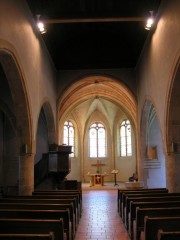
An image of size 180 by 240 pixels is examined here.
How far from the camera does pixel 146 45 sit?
42.2 ft

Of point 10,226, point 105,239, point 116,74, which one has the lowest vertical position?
point 105,239

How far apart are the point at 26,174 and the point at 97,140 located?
17.0m

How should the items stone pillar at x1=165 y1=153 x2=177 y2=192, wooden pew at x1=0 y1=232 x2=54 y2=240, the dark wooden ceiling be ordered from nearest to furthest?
wooden pew at x1=0 y1=232 x2=54 y2=240 → stone pillar at x1=165 y1=153 x2=177 y2=192 → the dark wooden ceiling

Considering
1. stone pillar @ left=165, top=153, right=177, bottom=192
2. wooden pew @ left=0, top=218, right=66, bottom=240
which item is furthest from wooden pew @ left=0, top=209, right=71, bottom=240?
stone pillar @ left=165, top=153, right=177, bottom=192

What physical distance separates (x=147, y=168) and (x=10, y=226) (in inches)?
489

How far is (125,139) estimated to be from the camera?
2564 cm

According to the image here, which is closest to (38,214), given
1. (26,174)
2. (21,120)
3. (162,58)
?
(26,174)

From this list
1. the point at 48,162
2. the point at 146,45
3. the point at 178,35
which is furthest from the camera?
the point at 48,162

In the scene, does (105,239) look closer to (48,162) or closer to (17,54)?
(17,54)

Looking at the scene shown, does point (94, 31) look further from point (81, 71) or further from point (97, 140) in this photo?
point (97, 140)

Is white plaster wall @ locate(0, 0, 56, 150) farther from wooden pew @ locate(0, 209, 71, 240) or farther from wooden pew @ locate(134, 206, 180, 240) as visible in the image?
wooden pew @ locate(134, 206, 180, 240)

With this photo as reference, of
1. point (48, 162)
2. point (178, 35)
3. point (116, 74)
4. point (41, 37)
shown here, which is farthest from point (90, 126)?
point (178, 35)

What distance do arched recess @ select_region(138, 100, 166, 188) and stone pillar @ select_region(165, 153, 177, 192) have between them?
542cm

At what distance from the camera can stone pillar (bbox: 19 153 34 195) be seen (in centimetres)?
998
